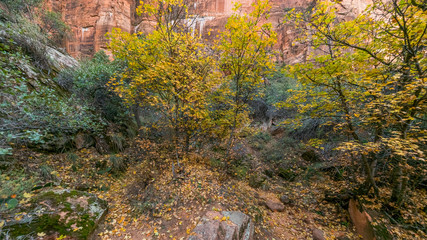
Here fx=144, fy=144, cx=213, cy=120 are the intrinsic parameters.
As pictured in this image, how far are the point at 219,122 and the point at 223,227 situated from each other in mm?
3568

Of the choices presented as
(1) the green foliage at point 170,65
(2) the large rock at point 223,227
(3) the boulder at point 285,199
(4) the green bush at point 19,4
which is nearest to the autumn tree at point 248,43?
(1) the green foliage at point 170,65

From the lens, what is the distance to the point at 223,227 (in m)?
3.44

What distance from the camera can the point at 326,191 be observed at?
20.5 feet

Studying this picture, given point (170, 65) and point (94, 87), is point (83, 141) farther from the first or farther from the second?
point (170, 65)

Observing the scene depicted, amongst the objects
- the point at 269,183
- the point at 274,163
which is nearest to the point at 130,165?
the point at 269,183

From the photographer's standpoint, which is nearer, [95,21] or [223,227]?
[223,227]

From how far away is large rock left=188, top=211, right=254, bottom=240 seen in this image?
323 centimetres

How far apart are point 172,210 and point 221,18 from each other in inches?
1030

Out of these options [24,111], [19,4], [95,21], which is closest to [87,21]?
[95,21]

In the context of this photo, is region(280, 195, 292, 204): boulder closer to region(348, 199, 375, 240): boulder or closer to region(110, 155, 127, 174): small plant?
region(348, 199, 375, 240): boulder

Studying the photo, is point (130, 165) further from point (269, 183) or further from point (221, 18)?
point (221, 18)

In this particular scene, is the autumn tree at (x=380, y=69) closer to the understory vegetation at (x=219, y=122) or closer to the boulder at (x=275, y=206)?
the understory vegetation at (x=219, y=122)

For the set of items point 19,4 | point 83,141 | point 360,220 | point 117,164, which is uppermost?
point 19,4

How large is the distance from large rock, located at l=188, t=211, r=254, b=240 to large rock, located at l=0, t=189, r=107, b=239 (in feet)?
7.98
